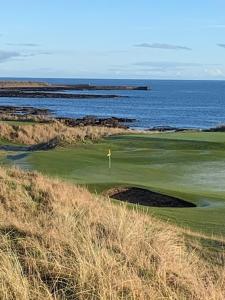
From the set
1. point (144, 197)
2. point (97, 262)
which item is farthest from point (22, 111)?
point (97, 262)

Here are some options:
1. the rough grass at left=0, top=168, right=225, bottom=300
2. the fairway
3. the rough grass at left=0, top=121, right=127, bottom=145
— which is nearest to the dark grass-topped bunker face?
the fairway

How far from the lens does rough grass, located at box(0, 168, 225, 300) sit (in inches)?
220

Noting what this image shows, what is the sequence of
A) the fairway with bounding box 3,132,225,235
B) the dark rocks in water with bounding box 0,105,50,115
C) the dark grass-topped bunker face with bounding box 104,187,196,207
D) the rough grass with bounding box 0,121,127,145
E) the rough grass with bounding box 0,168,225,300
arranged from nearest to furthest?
the rough grass with bounding box 0,168,225,300 < the fairway with bounding box 3,132,225,235 < the dark grass-topped bunker face with bounding box 104,187,196,207 < the rough grass with bounding box 0,121,127,145 < the dark rocks in water with bounding box 0,105,50,115

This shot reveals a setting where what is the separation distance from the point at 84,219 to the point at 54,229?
1393mm

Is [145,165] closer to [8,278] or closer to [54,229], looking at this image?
[54,229]

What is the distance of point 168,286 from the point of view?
5.89 meters

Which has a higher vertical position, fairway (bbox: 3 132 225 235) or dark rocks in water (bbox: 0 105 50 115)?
fairway (bbox: 3 132 225 235)

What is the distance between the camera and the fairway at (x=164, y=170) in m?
14.2

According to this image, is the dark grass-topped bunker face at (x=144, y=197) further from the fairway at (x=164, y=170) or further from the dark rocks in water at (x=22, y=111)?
the dark rocks in water at (x=22, y=111)

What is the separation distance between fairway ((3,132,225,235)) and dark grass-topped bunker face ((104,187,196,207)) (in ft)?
0.62

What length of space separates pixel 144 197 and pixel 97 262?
11785mm

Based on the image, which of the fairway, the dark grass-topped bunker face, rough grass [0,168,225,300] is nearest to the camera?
rough grass [0,168,225,300]

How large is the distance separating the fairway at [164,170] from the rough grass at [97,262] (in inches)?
151

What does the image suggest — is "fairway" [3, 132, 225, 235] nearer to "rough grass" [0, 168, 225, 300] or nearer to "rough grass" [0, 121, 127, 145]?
"rough grass" [0, 168, 225, 300]
